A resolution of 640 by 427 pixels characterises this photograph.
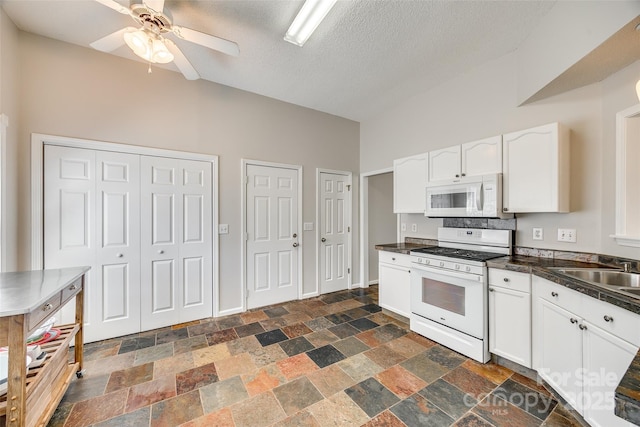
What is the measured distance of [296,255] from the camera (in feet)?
12.3

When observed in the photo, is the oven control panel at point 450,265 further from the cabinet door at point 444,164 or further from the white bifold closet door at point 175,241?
the white bifold closet door at point 175,241

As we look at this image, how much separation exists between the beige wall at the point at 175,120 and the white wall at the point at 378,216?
2.92 ft

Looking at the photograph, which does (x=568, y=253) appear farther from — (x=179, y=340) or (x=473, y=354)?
(x=179, y=340)

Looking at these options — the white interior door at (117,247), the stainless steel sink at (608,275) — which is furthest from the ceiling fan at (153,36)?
the stainless steel sink at (608,275)

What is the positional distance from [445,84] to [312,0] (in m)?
2.11

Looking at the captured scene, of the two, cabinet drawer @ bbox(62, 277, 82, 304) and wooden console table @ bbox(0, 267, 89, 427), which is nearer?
wooden console table @ bbox(0, 267, 89, 427)

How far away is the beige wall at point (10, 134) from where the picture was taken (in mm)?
Result: 1989

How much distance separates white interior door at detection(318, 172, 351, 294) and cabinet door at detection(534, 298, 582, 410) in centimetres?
263

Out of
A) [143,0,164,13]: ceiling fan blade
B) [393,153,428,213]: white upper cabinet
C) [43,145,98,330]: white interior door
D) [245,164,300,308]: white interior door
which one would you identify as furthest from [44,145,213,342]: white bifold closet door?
[393,153,428,213]: white upper cabinet

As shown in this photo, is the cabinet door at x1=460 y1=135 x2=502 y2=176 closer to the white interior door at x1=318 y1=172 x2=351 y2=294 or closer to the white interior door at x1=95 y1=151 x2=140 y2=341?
the white interior door at x1=318 y1=172 x2=351 y2=294

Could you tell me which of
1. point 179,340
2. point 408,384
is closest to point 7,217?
point 179,340

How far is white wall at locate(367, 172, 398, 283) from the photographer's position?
4508mm

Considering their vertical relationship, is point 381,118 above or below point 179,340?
above

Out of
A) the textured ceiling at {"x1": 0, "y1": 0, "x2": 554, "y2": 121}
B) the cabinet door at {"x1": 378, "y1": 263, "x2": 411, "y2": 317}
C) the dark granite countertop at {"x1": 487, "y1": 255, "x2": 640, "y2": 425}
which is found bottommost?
the cabinet door at {"x1": 378, "y1": 263, "x2": 411, "y2": 317}
